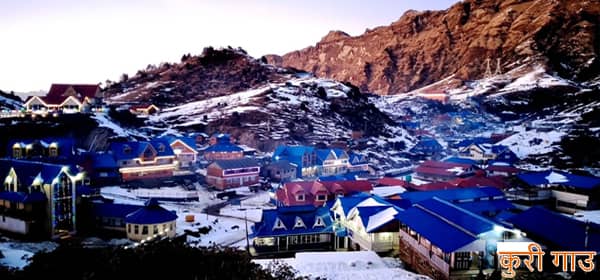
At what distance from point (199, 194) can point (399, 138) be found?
216ft

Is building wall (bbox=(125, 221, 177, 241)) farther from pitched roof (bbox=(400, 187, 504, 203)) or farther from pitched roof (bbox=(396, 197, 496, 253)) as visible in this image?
pitched roof (bbox=(400, 187, 504, 203))

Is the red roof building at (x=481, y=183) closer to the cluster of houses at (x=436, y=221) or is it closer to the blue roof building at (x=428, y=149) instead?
the cluster of houses at (x=436, y=221)

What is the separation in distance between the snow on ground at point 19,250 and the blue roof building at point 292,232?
1616 cm

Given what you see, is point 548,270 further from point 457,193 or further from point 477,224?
point 457,193

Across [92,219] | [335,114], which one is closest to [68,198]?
[92,219]

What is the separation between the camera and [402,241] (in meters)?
31.6

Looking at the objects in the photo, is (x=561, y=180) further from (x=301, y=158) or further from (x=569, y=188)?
(x=301, y=158)

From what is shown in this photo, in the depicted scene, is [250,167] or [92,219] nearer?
[92,219]

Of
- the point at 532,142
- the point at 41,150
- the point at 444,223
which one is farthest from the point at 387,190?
the point at 532,142

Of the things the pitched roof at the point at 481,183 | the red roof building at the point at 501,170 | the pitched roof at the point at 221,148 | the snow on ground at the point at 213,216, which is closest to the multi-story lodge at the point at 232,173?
the snow on ground at the point at 213,216

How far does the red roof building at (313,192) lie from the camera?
4925 centimetres

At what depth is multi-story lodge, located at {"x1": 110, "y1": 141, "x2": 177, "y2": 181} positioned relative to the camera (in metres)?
60.4

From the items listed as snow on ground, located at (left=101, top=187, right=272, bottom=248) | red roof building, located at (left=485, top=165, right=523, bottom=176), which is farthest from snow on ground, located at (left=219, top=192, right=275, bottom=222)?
red roof building, located at (left=485, top=165, right=523, bottom=176)

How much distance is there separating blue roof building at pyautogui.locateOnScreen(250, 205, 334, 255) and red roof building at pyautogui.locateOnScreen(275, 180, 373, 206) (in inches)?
392
